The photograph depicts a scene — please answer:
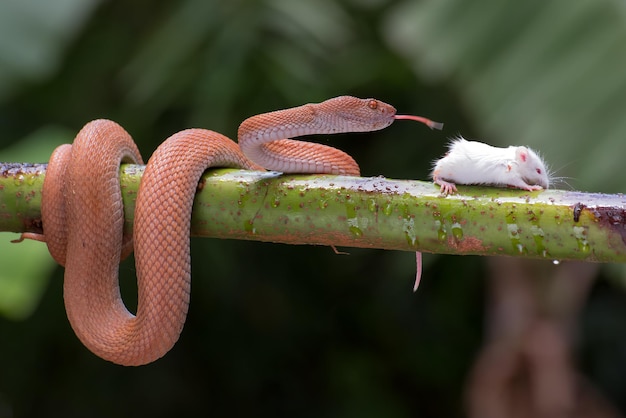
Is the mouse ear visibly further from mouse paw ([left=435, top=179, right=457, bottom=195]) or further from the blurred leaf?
the blurred leaf

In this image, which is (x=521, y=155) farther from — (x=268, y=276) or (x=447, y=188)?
(x=268, y=276)

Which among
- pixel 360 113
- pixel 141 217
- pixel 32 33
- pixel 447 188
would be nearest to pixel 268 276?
pixel 32 33

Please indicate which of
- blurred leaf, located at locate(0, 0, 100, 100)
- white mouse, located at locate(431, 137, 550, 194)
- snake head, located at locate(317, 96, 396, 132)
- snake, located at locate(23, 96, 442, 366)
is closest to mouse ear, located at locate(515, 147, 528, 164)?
white mouse, located at locate(431, 137, 550, 194)

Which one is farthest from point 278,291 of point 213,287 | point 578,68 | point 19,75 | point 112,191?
point 112,191

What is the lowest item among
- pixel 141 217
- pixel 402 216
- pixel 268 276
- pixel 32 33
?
pixel 268 276

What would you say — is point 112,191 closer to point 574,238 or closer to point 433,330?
point 574,238

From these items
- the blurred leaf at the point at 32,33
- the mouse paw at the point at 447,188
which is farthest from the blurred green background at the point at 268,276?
the mouse paw at the point at 447,188

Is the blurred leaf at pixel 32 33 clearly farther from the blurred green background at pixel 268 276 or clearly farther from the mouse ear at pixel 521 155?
the mouse ear at pixel 521 155
